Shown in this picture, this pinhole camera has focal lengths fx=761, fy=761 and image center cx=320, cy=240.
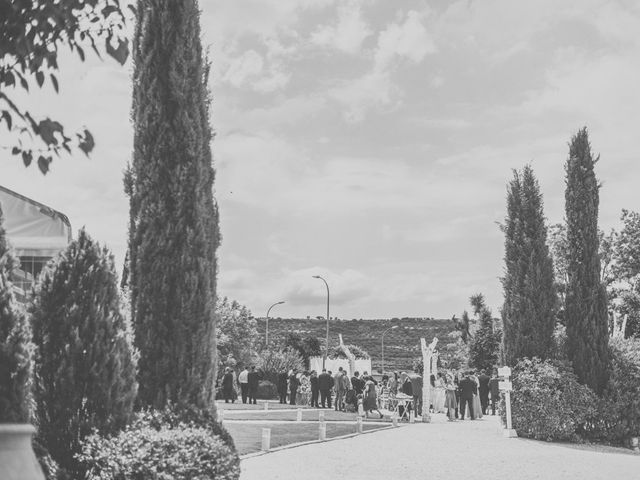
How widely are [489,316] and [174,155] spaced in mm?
59452

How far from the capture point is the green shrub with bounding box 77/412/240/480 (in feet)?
25.0

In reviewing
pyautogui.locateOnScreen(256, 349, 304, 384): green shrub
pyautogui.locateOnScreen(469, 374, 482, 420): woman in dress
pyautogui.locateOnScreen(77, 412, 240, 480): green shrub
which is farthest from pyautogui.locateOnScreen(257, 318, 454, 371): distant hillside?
pyautogui.locateOnScreen(77, 412, 240, 480): green shrub

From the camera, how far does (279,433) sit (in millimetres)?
20453

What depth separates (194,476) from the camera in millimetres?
7934

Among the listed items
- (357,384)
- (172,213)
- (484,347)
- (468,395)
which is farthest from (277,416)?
(484,347)

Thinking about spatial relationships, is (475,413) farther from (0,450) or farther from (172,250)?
(0,450)

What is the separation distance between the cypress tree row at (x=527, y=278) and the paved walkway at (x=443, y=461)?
2927mm

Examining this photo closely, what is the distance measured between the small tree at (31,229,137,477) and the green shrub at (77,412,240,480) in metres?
0.23

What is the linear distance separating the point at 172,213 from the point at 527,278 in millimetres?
14128

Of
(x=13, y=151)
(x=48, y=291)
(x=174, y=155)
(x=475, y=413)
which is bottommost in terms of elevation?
(x=475, y=413)

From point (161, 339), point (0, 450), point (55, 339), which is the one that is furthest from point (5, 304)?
point (161, 339)

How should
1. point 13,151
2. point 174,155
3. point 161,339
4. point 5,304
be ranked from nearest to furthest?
point 13,151, point 5,304, point 161,339, point 174,155

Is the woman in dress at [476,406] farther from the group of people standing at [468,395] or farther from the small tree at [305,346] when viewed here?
the small tree at [305,346]

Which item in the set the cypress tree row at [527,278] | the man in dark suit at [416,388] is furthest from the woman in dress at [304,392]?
the cypress tree row at [527,278]
